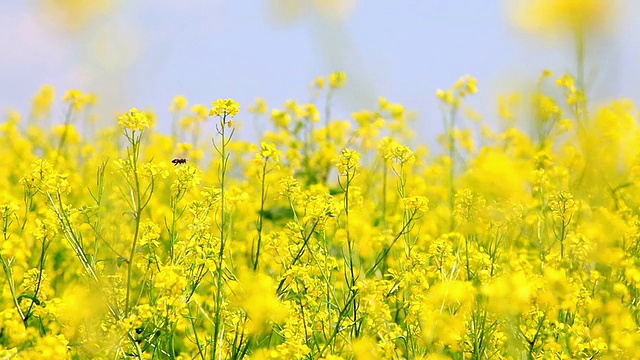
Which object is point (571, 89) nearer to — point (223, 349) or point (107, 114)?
point (223, 349)

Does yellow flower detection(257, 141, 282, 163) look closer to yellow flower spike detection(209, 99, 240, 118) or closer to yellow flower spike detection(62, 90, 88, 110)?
yellow flower spike detection(209, 99, 240, 118)

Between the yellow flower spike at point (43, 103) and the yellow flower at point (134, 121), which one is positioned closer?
the yellow flower at point (134, 121)

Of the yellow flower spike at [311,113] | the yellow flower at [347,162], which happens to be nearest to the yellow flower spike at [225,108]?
the yellow flower at [347,162]

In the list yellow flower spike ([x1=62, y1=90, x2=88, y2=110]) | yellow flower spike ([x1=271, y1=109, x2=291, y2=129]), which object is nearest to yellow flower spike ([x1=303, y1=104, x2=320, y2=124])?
yellow flower spike ([x1=271, y1=109, x2=291, y2=129])

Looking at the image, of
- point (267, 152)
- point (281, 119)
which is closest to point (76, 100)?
point (281, 119)

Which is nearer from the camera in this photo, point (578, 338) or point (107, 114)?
point (107, 114)

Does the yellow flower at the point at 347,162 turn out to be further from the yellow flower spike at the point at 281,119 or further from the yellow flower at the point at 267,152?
the yellow flower spike at the point at 281,119

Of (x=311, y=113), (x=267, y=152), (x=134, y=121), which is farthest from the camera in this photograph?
(x=311, y=113)

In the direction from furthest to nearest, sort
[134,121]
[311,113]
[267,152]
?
[311,113], [267,152], [134,121]

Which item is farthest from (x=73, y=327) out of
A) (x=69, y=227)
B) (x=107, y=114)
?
(x=107, y=114)

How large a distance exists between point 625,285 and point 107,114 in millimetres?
2477

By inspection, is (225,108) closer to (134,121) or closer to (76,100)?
(134,121)

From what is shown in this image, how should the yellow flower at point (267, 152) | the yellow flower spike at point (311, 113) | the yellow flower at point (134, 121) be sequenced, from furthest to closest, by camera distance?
the yellow flower spike at point (311, 113) → the yellow flower at point (267, 152) → the yellow flower at point (134, 121)

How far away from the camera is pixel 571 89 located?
4.89m
